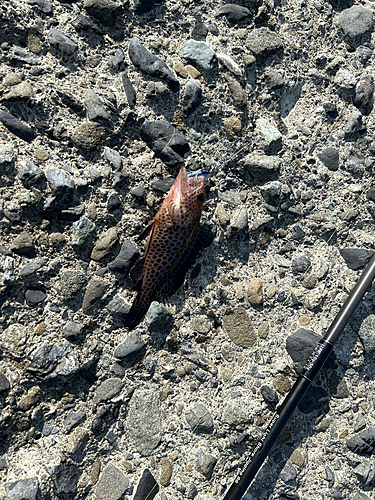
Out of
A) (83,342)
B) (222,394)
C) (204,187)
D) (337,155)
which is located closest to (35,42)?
(204,187)

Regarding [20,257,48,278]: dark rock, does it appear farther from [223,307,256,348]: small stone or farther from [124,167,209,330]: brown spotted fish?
[223,307,256,348]: small stone

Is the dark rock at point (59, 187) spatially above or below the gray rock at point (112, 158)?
below

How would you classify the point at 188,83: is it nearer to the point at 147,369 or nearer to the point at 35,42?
the point at 35,42

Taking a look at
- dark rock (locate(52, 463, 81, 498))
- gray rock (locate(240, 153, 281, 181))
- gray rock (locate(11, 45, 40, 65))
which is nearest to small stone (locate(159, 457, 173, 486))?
dark rock (locate(52, 463, 81, 498))

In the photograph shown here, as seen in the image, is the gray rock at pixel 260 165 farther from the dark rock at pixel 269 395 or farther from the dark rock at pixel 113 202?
the dark rock at pixel 269 395

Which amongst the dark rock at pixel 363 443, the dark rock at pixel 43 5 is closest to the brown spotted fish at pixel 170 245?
the dark rock at pixel 43 5

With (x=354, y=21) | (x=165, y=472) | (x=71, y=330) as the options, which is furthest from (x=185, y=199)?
(x=354, y=21)
